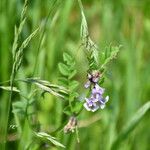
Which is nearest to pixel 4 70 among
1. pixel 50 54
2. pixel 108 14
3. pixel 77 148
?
pixel 50 54

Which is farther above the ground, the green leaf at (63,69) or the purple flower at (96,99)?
the green leaf at (63,69)

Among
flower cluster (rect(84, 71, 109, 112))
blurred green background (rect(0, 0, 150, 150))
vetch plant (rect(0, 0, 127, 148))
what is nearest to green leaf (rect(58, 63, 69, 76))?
vetch plant (rect(0, 0, 127, 148))

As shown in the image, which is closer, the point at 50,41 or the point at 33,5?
the point at 50,41

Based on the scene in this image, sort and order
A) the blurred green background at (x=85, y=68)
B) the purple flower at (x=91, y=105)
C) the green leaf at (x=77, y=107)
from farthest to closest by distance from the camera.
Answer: the blurred green background at (x=85, y=68)
the green leaf at (x=77, y=107)
the purple flower at (x=91, y=105)

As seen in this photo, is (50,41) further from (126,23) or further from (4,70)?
(126,23)

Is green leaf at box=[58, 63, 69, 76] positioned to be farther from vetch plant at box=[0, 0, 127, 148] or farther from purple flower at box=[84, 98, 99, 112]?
purple flower at box=[84, 98, 99, 112]

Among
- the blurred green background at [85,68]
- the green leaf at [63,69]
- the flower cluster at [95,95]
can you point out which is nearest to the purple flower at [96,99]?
the flower cluster at [95,95]

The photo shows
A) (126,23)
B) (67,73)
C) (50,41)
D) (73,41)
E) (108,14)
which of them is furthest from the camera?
(126,23)

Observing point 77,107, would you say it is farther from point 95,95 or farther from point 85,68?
point 85,68

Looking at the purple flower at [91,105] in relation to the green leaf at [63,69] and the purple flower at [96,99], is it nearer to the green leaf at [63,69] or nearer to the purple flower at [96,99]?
the purple flower at [96,99]

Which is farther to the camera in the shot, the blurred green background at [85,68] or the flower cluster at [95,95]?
the blurred green background at [85,68]
